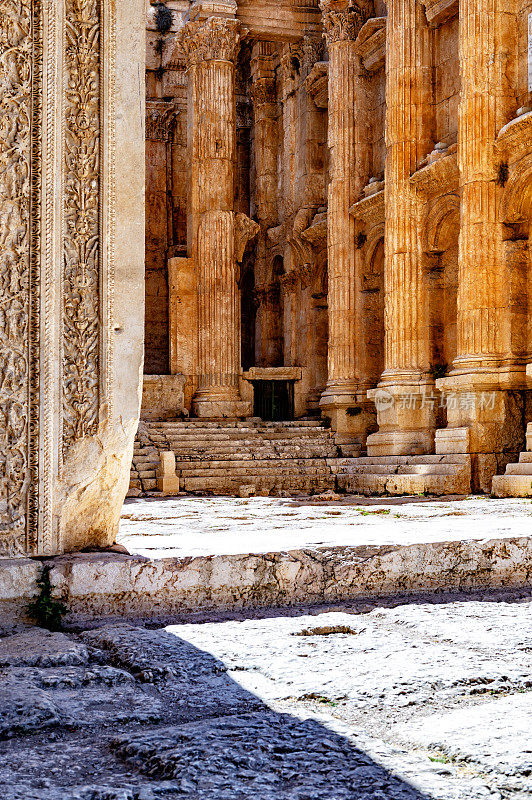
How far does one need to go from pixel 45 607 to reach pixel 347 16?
59.5 feet

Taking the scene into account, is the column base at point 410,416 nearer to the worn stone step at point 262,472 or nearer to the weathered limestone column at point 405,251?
the weathered limestone column at point 405,251

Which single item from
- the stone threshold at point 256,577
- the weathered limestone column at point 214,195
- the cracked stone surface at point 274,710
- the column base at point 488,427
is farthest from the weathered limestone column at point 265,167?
the cracked stone surface at point 274,710

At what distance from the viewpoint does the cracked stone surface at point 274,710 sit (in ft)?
7.02

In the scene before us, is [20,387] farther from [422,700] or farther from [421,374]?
[421,374]

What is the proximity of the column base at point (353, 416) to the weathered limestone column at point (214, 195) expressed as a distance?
2.30m

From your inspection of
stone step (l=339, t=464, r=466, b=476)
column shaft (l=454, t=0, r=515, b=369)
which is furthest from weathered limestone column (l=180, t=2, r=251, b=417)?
column shaft (l=454, t=0, r=515, b=369)

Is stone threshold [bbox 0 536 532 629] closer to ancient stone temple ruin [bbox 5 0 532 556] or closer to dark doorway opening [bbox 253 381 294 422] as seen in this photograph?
ancient stone temple ruin [bbox 5 0 532 556]

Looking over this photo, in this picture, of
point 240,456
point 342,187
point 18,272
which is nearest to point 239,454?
point 240,456

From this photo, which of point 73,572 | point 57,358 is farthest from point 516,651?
point 57,358

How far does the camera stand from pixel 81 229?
14.7ft

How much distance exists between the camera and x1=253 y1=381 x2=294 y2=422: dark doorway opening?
22.7m

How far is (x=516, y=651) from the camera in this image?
3.44 meters

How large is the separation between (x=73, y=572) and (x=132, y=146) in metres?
2.10

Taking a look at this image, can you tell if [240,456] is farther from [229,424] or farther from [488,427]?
[488,427]
